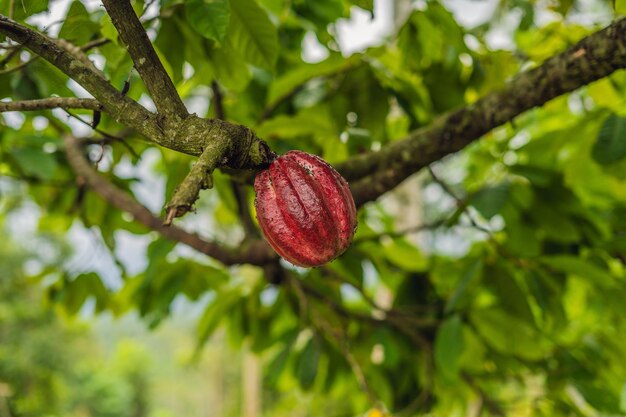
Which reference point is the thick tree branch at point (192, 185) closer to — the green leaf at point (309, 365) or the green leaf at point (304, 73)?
the green leaf at point (304, 73)

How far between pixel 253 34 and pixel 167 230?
2.09 feet

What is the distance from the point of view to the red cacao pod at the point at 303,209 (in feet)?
2.19

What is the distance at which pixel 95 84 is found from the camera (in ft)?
2.10

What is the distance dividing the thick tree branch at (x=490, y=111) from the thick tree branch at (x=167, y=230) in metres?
0.34

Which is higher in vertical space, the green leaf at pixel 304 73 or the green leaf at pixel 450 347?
the green leaf at pixel 304 73

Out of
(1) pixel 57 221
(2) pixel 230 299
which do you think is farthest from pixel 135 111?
(1) pixel 57 221

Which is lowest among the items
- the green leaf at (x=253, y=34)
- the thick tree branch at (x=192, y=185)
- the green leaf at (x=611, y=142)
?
the green leaf at (x=611, y=142)

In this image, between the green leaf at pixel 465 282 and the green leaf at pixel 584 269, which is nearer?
the green leaf at pixel 584 269

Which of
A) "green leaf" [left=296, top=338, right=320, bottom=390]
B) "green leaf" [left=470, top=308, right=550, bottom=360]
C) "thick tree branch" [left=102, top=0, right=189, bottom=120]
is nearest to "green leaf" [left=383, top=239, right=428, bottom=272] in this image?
"green leaf" [left=470, top=308, right=550, bottom=360]

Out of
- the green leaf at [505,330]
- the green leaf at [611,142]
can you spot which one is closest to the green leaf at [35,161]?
the green leaf at [505,330]

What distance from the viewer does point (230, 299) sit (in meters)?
2.02

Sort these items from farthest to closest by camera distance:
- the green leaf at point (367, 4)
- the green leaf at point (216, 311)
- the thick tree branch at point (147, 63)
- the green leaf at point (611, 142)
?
1. the green leaf at point (216, 311)
2. the green leaf at point (611, 142)
3. the green leaf at point (367, 4)
4. the thick tree branch at point (147, 63)

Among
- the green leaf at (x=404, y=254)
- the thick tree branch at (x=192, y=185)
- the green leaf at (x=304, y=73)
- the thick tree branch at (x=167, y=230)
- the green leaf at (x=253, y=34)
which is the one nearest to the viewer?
the thick tree branch at (x=192, y=185)

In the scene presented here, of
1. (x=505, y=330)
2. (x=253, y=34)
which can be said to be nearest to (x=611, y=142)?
(x=505, y=330)
